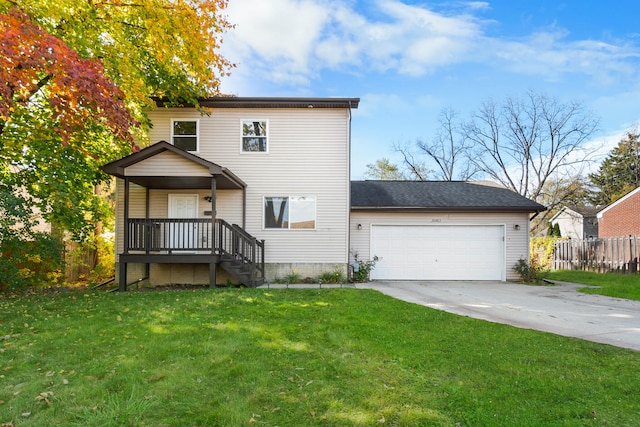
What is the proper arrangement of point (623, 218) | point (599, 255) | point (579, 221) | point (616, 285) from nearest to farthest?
point (616, 285)
point (599, 255)
point (623, 218)
point (579, 221)

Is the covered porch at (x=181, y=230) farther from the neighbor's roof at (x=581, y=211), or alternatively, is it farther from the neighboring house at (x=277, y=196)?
the neighbor's roof at (x=581, y=211)

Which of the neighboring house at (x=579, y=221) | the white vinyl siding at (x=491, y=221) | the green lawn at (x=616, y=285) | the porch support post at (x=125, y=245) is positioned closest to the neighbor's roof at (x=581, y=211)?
the neighboring house at (x=579, y=221)

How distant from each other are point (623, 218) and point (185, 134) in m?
25.3

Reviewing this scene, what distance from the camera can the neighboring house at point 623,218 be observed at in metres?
21.0

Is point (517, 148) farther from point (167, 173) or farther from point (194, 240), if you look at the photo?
point (167, 173)

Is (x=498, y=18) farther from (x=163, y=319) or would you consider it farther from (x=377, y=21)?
(x=163, y=319)

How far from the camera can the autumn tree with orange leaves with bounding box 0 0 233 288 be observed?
24.7 feet

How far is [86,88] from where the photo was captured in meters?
6.91

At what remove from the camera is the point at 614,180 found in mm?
39344

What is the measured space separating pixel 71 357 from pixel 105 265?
1158cm

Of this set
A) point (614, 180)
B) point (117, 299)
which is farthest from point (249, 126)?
point (614, 180)

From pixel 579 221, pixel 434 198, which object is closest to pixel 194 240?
pixel 434 198

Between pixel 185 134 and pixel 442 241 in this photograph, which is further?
pixel 442 241

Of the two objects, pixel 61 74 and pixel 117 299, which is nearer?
pixel 61 74
